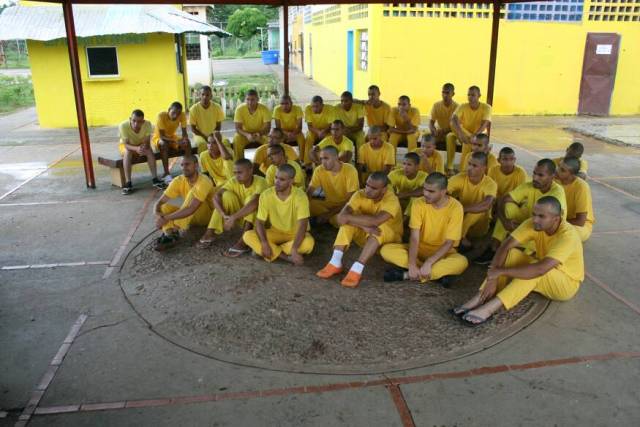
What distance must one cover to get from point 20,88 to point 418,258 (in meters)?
23.6

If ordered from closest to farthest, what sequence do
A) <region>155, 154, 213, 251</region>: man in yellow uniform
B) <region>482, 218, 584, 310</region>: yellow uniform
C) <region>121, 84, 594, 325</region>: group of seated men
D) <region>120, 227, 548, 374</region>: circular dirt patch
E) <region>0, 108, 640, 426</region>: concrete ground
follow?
<region>0, 108, 640, 426</region>: concrete ground → <region>120, 227, 548, 374</region>: circular dirt patch → <region>482, 218, 584, 310</region>: yellow uniform → <region>121, 84, 594, 325</region>: group of seated men → <region>155, 154, 213, 251</region>: man in yellow uniform

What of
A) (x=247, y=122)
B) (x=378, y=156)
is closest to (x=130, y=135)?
(x=247, y=122)

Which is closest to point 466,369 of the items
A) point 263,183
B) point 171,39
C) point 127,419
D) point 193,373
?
point 193,373

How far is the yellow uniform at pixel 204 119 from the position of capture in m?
9.26

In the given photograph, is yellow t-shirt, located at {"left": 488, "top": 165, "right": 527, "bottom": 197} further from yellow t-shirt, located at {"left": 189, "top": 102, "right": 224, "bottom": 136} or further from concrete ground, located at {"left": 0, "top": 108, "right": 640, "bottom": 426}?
yellow t-shirt, located at {"left": 189, "top": 102, "right": 224, "bottom": 136}

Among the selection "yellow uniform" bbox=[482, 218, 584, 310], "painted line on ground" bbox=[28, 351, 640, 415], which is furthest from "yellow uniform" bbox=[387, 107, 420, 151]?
"painted line on ground" bbox=[28, 351, 640, 415]

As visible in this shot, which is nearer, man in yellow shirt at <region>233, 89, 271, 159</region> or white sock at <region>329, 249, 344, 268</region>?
white sock at <region>329, 249, 344, 268</region>

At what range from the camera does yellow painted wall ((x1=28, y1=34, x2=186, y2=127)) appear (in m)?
14.2

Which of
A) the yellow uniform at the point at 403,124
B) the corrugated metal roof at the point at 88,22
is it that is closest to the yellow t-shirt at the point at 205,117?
the yellow uniform at the point at 403,124

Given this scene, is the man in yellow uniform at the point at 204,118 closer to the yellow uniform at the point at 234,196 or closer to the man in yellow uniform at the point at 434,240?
the yellow uniform at the point at 234,196

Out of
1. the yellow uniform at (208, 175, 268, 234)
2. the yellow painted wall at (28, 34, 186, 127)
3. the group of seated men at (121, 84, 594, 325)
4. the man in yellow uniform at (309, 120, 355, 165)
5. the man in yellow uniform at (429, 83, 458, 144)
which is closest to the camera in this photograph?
the group of seated men at (121, 84, 594, 325)

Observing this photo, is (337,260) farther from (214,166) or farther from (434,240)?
(214,166)

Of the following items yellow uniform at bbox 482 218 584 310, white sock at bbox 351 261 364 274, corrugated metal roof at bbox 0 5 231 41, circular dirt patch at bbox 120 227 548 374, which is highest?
corrugated metal roof at bbox 0 5 231 41

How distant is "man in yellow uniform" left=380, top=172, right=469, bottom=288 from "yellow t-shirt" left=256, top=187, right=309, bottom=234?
101 cm
